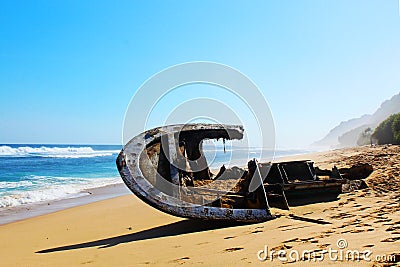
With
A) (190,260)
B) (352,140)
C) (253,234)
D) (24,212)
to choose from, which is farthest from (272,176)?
(352,140)

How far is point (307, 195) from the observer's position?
6.75m

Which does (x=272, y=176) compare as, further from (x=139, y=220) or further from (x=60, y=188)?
(x=60, y=188)

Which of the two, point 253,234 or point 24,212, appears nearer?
point 253,234

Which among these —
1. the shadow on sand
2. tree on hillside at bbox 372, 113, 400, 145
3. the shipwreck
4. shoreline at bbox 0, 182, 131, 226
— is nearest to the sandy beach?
the shadow on sand

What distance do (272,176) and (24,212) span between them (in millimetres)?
7185

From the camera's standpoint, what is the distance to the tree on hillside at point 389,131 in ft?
95.7

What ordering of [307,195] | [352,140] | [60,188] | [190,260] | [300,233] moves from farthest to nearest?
1. [352,140]
2. [60,188]
3. [307,195]
4. [300,233]
5. [190,260]

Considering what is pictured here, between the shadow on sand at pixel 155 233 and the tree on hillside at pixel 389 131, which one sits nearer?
the shadow on sand at pixel 155 233

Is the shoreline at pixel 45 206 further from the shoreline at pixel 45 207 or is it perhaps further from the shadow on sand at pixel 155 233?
the shadow on sand at pixel 155 233

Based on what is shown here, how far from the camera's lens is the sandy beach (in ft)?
10.5

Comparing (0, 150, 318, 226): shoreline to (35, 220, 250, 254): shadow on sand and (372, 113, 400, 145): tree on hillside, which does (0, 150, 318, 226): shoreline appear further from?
(372, 113, 400, 145): tree on hillside

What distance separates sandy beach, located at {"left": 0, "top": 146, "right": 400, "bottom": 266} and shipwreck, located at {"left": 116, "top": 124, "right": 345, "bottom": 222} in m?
0.35

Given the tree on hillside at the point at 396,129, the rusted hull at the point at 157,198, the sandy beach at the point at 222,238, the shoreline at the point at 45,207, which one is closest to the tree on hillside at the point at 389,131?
the tree on hillside at the point at 396,129

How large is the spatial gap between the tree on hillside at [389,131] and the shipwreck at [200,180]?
25745mm
